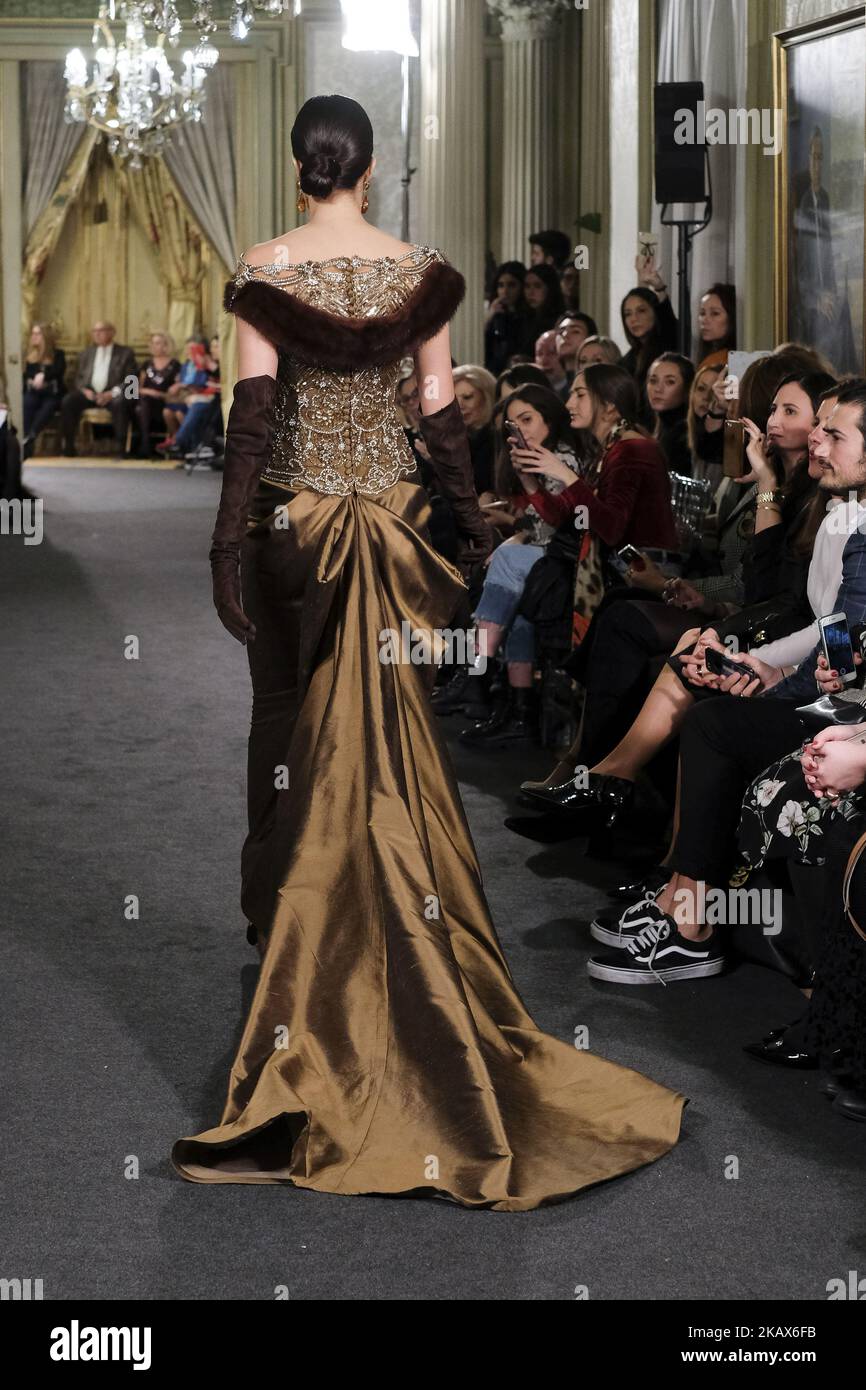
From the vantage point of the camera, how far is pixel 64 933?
12.2 ft

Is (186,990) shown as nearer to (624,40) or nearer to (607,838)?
(607,838)

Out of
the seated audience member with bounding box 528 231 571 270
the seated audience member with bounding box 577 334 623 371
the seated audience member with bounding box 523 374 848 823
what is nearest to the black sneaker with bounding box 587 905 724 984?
the seated audience member with bounding box 523 374 848 823

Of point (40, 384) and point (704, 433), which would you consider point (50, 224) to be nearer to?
point (40, 384)

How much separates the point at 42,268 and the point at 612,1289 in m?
14.8

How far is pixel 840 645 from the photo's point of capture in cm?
312

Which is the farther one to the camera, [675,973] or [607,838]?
[607,838]

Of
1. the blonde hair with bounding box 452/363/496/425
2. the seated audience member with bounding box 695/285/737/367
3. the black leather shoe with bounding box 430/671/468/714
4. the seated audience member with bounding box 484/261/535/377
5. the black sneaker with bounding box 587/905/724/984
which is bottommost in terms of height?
the black sneaker with bounding box 587/905/724/984

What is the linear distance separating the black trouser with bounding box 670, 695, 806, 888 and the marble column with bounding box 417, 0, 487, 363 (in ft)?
24.6

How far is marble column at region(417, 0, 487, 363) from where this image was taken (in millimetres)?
10664

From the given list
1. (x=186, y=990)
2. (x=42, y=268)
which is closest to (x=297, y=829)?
(x=186, y=990)

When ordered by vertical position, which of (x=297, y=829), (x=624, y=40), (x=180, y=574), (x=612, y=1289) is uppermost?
(x=624, y=40)

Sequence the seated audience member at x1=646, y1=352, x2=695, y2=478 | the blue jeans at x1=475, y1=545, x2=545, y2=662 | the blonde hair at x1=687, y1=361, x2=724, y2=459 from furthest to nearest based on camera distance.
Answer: the seated audience member at x1=646, y1=352, x2=695, y2=478 → the blue jeans at x1=475, y1=545, x2=545, y2=662 → the blonde hair at x1=687, y1=361, x2=724, y2=459

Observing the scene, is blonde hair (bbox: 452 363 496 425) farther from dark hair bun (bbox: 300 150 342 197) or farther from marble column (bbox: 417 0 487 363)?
marble column (bbox: 417 0 487 363)

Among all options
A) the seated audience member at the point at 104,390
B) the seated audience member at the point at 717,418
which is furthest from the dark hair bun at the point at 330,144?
the seated audience member at the point at 104,390
